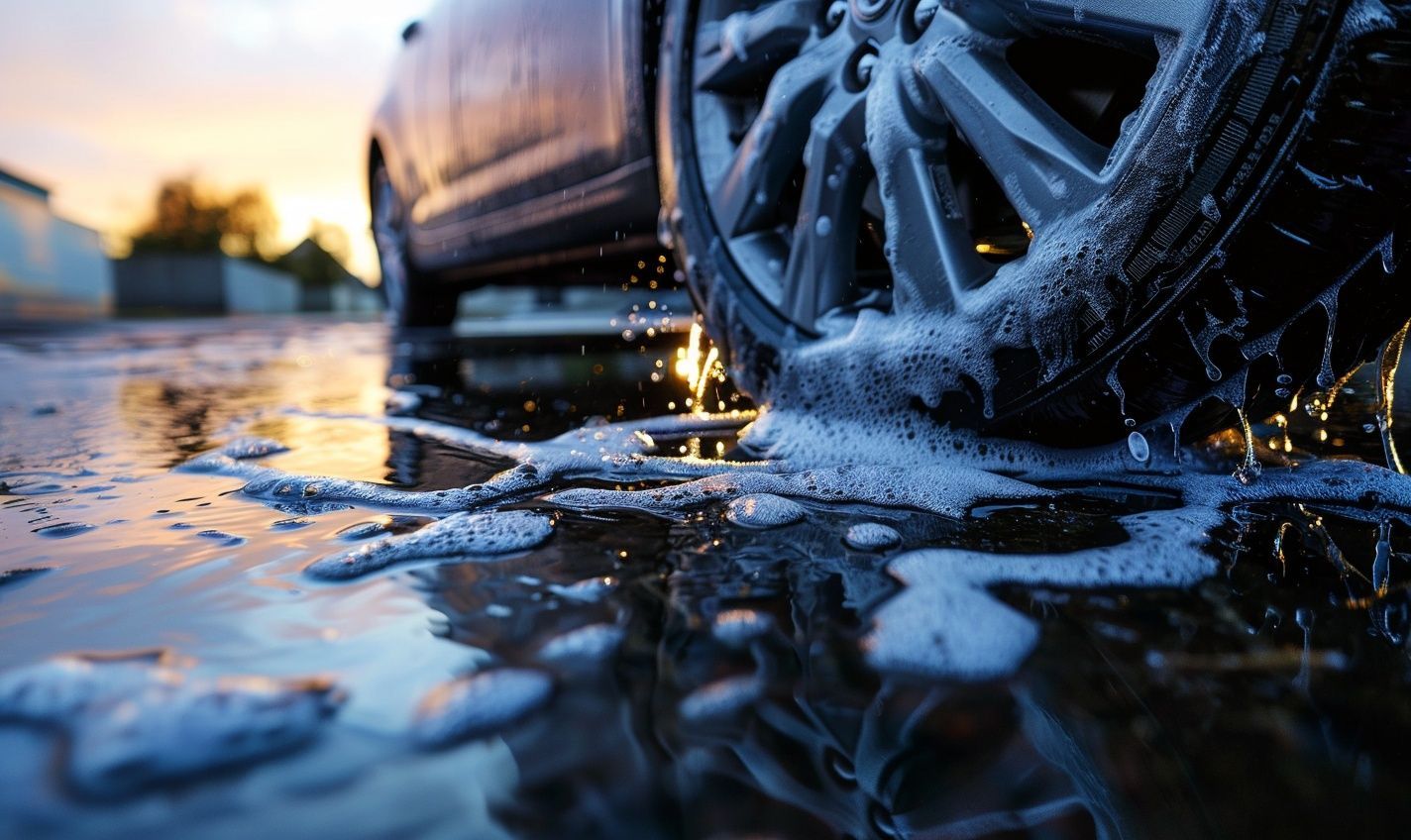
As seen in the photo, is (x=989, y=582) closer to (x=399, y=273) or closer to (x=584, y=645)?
(x=584, y=645)

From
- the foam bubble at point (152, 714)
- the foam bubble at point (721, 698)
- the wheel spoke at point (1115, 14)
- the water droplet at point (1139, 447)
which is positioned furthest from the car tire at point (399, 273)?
the foam bubble at point (721, 698)

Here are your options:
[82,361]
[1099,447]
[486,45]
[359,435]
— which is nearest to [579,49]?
[486,45]

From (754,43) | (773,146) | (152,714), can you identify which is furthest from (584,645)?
(754,43)

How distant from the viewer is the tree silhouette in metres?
34.6

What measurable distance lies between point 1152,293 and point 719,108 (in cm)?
107

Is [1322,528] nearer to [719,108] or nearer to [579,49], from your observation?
[719,108]

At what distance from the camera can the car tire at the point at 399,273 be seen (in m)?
4.82

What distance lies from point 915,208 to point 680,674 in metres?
1.06

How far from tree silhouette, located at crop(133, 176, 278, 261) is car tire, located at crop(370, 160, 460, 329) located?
110 feet

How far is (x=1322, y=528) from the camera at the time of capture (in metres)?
1.19

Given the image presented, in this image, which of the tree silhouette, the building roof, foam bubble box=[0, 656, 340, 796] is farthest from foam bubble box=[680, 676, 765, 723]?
the tree silhouette

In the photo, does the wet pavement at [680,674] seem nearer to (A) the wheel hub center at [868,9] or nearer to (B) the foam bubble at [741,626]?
(B) the foam bubble at [741,626]

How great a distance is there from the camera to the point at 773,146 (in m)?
1.79

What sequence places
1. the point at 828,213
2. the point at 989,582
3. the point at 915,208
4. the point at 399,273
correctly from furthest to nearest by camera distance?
the point at 399,273 < the point at 828,213 < the point at 915,208 < the point at 989,582
